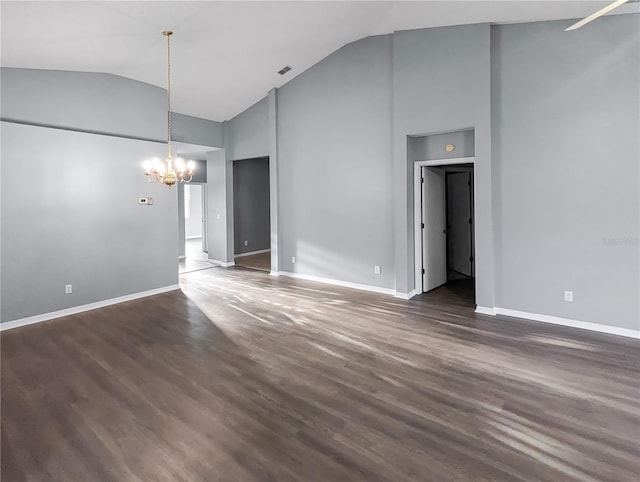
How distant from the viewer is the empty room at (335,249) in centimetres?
230

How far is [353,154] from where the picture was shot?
6082 mm

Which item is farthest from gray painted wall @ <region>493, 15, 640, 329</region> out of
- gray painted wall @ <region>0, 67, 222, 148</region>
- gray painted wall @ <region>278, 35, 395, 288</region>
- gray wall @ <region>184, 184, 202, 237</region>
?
gray wall @ <region>184, 184, 202, 237</region>

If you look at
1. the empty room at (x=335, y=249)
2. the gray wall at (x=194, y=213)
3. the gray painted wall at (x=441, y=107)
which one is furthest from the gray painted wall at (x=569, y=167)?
the gray wall at (x=194, y=213)

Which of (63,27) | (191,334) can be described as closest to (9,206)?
(63,27)

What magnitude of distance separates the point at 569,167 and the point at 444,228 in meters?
2.46

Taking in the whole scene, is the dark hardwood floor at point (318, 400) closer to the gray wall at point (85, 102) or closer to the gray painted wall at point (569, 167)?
the gray painted wall at point (569, 167)

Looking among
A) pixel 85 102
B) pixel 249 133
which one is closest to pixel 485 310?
pixel 249 133

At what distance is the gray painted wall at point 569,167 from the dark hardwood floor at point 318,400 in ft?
1.62

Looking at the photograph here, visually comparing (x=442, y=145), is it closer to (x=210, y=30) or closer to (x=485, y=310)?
(x=485, y=310)

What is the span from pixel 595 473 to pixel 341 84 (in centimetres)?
584

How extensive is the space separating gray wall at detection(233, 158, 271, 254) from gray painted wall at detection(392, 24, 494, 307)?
520cm

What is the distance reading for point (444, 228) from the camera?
643 cm

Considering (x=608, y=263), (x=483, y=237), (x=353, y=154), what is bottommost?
(x=608, y=263)

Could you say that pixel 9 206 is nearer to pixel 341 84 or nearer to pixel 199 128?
pixel 199 128
